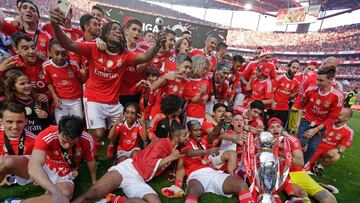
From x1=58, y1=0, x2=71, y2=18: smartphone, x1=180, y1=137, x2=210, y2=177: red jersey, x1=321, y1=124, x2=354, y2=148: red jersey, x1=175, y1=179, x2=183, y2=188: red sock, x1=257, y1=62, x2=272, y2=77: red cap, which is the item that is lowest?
x1=175, y1=179, x2=183, y2=188: red sock

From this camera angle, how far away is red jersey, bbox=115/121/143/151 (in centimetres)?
381

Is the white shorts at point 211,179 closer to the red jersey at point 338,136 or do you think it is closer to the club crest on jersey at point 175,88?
the club crest on jersey at point 175,88

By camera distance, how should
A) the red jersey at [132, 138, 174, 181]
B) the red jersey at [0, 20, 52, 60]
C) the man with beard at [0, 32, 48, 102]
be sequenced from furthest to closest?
the red jersey at [0, 20, 52, 60] → the man with beard at [0, 32, 48, 102] → the red jersey at [132, 138, 174, 181]

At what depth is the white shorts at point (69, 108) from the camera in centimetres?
381

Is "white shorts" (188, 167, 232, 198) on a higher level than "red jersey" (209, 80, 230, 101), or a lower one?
lower

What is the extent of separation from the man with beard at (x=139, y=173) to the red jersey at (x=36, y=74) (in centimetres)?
175

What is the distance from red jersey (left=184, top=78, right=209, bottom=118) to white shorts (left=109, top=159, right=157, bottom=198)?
1549 millimetres

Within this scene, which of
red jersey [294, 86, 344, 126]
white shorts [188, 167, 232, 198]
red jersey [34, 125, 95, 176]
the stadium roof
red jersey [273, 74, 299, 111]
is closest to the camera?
red jersey [34, 125, 95, 176]

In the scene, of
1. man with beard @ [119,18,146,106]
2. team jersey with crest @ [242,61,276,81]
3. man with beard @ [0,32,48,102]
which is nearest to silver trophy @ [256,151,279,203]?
man with beard @ [119,18,146,106]

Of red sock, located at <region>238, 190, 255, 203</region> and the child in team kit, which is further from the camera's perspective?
the child in team kit

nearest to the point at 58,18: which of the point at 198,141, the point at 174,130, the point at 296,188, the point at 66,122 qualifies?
the point at 66,122

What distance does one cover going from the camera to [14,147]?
2.87 metres

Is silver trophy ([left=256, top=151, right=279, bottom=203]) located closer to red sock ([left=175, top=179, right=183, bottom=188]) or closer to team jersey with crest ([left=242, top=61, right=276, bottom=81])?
red sock ([left=175, top=179, right=183, bottom=188])

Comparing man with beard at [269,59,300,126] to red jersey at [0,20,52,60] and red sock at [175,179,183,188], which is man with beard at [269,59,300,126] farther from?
red jersey at [0,20,52,60]
